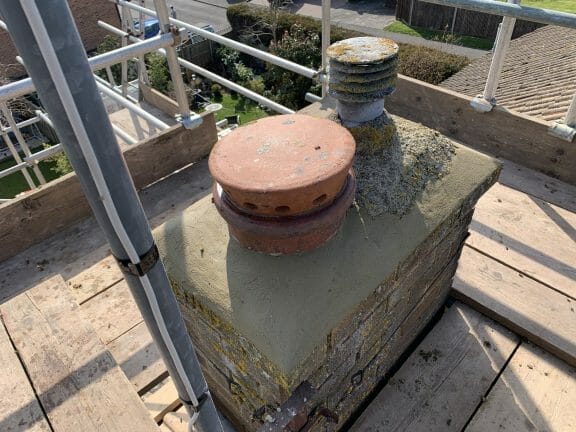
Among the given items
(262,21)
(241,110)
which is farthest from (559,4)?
(241,110)

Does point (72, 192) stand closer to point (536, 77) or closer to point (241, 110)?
point (536, 77)

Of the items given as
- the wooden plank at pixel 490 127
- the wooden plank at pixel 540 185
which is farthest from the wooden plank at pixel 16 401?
the wooden plank at pixel 490 127

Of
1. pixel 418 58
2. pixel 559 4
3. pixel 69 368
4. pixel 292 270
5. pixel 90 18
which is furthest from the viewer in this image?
pixel 559 4

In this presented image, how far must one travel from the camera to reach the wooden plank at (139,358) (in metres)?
2.47

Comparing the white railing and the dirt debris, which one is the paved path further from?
the dirt debris

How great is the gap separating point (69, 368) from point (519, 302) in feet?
8.34

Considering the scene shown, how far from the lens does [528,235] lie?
118 inches

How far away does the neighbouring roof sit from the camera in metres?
6.16

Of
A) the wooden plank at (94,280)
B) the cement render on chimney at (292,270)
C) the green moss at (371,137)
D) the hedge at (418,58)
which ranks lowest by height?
the hedge at (418,58)

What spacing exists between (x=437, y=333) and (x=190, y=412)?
5.63ft

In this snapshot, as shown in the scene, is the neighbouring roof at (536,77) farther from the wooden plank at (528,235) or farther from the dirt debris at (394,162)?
the dirt debris at (394,162)

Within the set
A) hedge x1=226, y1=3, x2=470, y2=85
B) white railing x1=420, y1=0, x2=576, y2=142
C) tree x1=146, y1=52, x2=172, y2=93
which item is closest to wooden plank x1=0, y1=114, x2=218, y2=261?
white railing x1=420, y1=0, x2=576, y2=142

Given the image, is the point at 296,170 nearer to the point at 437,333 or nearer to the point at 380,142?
the point at 380,142

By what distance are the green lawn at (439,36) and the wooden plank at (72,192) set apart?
22929 mm
